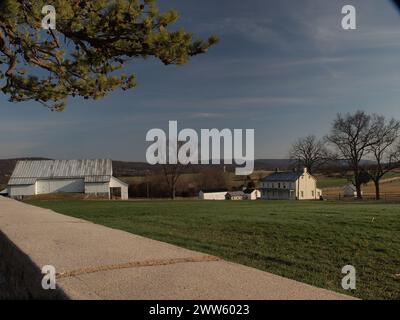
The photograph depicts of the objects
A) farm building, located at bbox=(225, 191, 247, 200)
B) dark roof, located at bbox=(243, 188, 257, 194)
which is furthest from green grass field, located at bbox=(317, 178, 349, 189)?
farm building, located at bbox=(225, 191, 247, 200)

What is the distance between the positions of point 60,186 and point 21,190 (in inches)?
194

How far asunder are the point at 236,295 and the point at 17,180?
63.3 metres

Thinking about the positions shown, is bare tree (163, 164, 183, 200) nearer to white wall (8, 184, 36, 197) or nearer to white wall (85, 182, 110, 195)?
white wall (85, 182, 110, 195)

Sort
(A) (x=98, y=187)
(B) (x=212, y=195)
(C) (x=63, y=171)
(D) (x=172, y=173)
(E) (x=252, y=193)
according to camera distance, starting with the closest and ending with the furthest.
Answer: (A) (x=98, y=187), (C) (x=63, y=171), (D) (x=172, y=173), (B) (x=212, y=195), (E) (x=252, y=193)

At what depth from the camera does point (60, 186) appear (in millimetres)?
61625

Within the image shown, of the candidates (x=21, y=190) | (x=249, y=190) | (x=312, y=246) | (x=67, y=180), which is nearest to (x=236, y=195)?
(x=249, y=190)

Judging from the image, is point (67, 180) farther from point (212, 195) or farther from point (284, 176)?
point (284, 176)

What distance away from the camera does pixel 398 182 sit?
92.4 meters

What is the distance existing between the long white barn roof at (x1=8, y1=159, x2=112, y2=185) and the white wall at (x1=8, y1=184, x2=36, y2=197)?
0.54m

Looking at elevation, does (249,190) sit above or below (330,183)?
below

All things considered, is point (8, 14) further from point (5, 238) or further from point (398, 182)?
point (398, 182)

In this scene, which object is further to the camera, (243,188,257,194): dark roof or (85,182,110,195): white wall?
(243,188,257,194): dark roof

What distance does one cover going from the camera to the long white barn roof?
60.9 m

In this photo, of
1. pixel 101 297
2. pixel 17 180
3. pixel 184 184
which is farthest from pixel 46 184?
pixel 101 297
